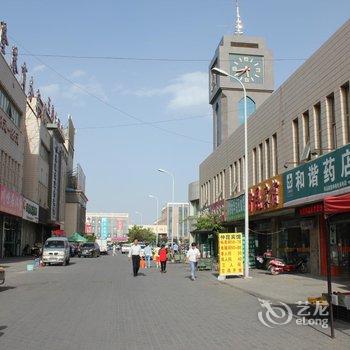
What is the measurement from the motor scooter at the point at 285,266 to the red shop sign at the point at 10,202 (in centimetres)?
2159

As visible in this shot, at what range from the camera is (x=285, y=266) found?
965 inches

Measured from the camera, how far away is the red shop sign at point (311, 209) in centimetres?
2011

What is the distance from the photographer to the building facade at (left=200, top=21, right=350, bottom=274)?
64.1 feet

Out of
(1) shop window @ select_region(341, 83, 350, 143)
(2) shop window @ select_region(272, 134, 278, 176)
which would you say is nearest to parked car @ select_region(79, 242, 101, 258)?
(2) shop window @ select_region(272, 134, 278, 176)

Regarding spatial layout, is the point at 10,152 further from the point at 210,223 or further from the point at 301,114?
the point at 301,114

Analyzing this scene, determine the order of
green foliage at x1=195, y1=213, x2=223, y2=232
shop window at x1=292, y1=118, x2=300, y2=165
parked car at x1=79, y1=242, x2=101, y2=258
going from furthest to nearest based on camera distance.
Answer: parked car at x1=79, y1=242, x2=101, y2=258, green foliage at x1=195, y1=213, x2=223, y2=232, shop window at x1=292, y1=118, x2=300, y2=165

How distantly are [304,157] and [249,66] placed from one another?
140ft

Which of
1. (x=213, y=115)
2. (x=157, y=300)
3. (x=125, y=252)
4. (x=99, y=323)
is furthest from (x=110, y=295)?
(x=125, y=252)

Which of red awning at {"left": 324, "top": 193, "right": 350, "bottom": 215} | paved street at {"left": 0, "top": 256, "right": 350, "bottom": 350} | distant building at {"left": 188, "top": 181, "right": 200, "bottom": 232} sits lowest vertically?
paved street at {"left": 0, "top": 256, "right": 350, "bottom": 350}

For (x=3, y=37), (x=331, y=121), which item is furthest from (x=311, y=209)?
(x=3, y=37)

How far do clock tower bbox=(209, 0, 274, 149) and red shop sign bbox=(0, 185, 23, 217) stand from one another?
24538mm

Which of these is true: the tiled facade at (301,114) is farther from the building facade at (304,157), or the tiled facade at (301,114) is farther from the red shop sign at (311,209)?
the red shop sign at (311,209)

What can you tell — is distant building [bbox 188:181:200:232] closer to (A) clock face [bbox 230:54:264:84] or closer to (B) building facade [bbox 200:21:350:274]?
(A) clock face [bbox 230:54:264:84]

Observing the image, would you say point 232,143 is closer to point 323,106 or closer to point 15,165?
point 323,106
